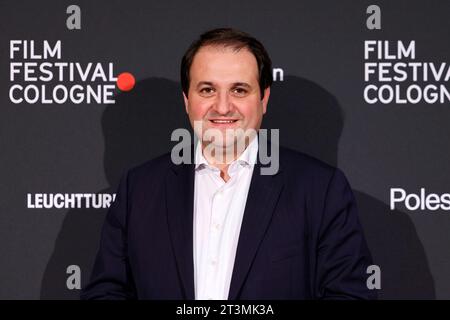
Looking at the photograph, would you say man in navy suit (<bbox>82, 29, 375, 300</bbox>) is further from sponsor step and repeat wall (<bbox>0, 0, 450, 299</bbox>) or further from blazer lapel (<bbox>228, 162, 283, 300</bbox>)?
sponsor step and repeat wall (<bbox>0, 0, 450, 299</bbox>)

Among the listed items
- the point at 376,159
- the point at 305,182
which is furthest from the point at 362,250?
the point at 376,159

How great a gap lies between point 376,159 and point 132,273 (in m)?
1.14

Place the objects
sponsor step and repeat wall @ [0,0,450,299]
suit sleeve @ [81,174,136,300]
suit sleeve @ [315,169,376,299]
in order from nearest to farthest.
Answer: suit sleeve @ [315,169,376,299] < suit sleeve @ [81,174,136,300] < sponsor step and repeat wall @ [0,0,450,299]

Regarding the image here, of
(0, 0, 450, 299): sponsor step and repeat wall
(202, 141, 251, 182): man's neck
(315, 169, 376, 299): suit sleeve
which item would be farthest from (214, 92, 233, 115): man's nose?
(0, 0, 450, 299): sponsor step and repeat wall

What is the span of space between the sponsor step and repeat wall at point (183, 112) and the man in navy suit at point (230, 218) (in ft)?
1.64

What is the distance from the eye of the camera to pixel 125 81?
9.27 feet

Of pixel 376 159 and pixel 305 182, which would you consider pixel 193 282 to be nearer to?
pixel 305 182

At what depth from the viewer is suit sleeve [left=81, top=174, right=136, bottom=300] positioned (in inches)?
86.5

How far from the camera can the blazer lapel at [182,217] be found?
2.12 metres

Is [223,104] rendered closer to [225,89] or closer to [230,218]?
[225,89]

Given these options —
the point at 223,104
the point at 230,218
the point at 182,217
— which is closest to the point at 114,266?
the point at 182,217

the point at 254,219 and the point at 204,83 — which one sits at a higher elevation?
the point at 204,83

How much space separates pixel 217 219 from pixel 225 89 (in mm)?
428

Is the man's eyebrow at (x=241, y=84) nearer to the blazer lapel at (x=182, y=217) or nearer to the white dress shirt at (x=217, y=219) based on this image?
the white dress shirt at (x=217, y=219)
